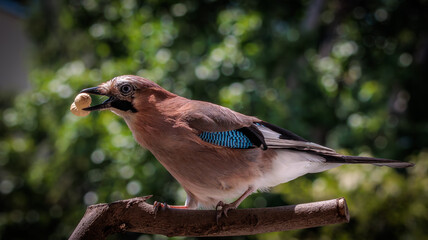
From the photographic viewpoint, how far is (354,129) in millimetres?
4051

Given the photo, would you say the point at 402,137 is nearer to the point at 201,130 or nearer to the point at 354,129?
the point at 354,129

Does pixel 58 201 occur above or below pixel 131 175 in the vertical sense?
below

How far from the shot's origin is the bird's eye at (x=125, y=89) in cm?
153

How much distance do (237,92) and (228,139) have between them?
1.54 m

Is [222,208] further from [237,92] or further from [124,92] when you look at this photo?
[237,92]

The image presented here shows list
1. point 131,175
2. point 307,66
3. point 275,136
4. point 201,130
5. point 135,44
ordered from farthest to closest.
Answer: point 307,66 → point 135,44 → point 131,175 → point 275,136 → point 201,130

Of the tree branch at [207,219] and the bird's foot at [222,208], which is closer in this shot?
the tree branch at [207,219]

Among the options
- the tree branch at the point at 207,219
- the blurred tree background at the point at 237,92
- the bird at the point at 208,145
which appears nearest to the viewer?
the tree branch at the point at 207,219

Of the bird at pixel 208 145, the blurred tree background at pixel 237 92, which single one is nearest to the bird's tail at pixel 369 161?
the bird at pixel 208 145

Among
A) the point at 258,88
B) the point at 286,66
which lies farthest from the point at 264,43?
the point at 258,88

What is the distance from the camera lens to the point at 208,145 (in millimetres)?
1614

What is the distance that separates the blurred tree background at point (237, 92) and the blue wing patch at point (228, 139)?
1.40m

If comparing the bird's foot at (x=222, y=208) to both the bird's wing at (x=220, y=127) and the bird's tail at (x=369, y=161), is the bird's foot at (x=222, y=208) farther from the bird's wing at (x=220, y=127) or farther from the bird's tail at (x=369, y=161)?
the bird's tail at (x=369, y=161)

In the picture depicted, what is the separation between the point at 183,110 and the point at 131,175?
1.74m
